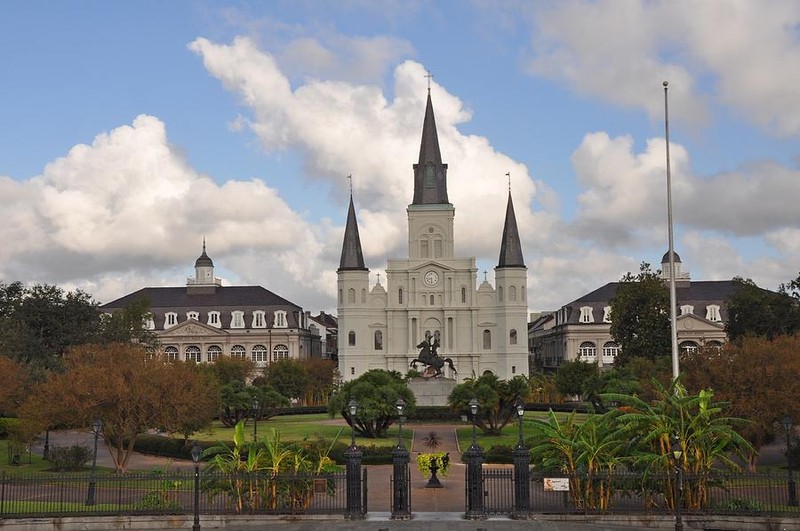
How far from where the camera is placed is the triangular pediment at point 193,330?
379 feet

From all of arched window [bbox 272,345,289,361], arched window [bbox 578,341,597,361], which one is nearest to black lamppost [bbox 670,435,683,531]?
arched window [bbox 272,345,289,361]

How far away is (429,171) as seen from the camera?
11475cm

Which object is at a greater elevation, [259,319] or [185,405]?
[259,319]

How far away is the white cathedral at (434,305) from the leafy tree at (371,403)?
184 ft

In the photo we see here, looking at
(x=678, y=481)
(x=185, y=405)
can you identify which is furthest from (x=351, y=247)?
(x=678, y=481)

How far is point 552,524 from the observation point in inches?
998

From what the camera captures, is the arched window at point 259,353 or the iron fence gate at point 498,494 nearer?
the iron fence gate at point 498,494

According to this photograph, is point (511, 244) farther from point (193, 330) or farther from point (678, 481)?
point (678, 481)

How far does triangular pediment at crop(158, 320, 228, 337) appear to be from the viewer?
115562mm

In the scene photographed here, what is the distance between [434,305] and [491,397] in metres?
59.7

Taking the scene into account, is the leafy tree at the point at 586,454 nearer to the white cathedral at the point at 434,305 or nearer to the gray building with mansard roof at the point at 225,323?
the white cathedral at the point at 434,305

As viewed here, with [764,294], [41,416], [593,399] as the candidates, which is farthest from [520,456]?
[764,294]

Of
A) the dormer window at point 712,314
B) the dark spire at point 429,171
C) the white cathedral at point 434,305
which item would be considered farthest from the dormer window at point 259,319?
the dormer window at point 712,314

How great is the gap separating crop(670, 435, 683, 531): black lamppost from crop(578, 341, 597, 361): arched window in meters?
94.2
